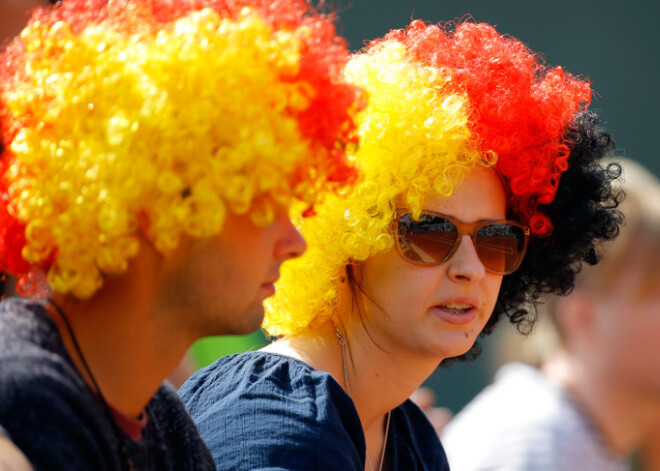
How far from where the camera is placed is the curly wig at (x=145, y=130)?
1911 millimetres

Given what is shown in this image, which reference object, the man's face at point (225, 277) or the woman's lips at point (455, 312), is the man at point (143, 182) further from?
the woman's lips at point (455, 312)

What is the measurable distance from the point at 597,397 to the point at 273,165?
1449 mm

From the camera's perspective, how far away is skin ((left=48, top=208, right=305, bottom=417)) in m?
1.97

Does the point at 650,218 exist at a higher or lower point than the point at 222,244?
lower

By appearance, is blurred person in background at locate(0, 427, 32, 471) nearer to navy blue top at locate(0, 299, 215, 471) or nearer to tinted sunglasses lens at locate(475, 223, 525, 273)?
navy blue top at locate(0, 299, 215, 471)

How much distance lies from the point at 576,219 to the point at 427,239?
2.52 ft

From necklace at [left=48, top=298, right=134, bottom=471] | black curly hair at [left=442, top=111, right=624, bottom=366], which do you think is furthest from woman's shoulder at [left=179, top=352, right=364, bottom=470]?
black curly hair at [left=442, top=111, right=624, bottom=366]

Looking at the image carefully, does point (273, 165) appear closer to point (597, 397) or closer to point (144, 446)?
point (144, 446)

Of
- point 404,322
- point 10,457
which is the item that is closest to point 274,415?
point 404,322

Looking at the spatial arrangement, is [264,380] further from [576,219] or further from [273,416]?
[576,219]

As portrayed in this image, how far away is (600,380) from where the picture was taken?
282 cm

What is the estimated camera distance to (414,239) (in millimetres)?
2996

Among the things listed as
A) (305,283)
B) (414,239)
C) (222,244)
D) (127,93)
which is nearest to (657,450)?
(414,239)

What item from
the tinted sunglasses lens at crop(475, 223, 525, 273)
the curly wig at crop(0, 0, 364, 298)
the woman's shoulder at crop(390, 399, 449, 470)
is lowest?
the woman's shoulder at crop(390, 399, 449, 470)
